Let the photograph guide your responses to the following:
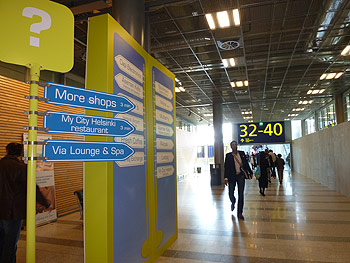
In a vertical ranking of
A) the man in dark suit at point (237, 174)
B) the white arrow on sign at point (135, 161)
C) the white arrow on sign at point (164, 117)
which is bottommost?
the man in dark suit at point (237, 174)

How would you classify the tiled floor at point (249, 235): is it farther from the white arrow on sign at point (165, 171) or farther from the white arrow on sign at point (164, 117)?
the white arrow on sign at point (164, 117)

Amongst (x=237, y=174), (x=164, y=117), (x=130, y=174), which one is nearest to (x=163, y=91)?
(x=164, y=117)

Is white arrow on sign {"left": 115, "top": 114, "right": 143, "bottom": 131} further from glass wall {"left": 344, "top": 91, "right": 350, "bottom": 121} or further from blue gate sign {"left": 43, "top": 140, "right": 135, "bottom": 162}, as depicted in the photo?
glass wall {"left": 344, "top": 91, "right": 350, "bottom": 121}

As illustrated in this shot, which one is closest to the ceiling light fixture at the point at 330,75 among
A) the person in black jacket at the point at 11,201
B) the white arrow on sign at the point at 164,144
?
the white arrow on sign at the point at 164,144

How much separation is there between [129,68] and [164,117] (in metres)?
1.36

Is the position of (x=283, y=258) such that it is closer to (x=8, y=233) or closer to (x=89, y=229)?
(x=89, y=229)

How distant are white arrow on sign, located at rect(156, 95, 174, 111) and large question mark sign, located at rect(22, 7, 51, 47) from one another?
2.62 m

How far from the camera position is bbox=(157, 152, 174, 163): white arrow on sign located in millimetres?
4297

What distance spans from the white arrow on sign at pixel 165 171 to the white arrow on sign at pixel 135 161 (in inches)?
24.3

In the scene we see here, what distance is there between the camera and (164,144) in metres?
4.54

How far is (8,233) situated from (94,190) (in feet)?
3.56

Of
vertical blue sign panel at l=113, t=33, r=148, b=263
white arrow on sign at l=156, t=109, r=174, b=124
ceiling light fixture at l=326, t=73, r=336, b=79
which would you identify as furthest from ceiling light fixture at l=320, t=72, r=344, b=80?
vertical blue sign panel at l=113, t=33, r=148, b=263

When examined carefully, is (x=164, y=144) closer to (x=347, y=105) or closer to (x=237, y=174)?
(x=237, y=174)

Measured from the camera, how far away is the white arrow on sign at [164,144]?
430cm
